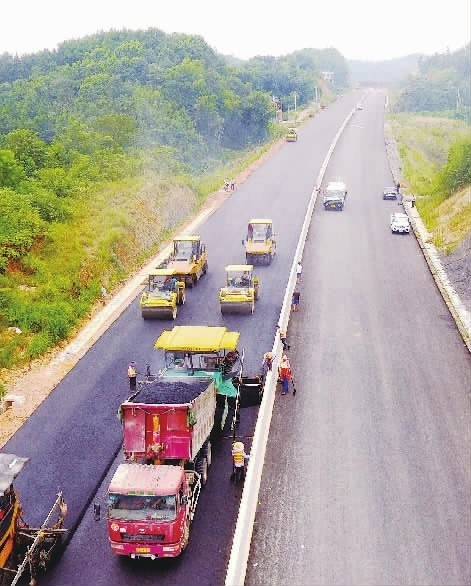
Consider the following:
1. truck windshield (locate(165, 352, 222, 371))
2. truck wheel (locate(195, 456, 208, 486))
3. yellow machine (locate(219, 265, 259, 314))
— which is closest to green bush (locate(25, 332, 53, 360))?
truck windshield (locate(165, 352, 222, 371))

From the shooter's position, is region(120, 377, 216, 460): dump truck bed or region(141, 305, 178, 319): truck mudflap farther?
region(141, 305, 178, 319): truck mudflap

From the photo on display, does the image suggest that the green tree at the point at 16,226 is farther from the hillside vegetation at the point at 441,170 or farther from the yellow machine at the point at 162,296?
the hillside vegetation at the point at 441,170

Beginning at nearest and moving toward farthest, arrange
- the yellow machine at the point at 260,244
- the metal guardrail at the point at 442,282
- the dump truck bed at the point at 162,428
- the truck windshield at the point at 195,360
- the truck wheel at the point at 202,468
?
the dump truck bed at the point at 162,428
the truck wheel at the point at 202,468
the truck windshield at the point at 195,360
the metal guardrail at the point at 442,282
the yellow machine at the point at 260,244

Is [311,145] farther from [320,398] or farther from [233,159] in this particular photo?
[320,398]

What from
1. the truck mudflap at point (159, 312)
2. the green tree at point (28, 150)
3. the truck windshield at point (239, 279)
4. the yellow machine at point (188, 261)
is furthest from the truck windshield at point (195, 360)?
the green tree at point (28, 150)

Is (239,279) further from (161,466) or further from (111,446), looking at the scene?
(161,466)

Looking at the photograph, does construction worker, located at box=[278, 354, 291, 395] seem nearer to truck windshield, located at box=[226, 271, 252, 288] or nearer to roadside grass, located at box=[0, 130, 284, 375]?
truck windshield, located at box=[226, 271, 252, 288]
